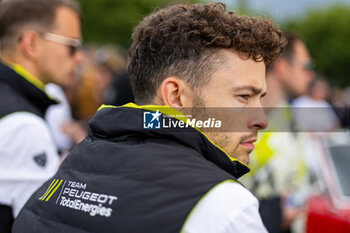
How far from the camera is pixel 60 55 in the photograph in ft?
10.2

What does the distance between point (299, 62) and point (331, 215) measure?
225 centimetres

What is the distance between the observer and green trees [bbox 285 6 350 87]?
5466 cm

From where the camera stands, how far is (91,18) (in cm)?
4303

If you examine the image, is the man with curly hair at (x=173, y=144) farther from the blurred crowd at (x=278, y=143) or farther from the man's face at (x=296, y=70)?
the man's face at (x=296, y=70)

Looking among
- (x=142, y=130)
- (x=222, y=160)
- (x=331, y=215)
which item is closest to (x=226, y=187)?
(x=222, y=160)

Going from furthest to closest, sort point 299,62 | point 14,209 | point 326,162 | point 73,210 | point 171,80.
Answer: point 299,62, point 326,162, point 14,209, point 171,80, point 73,210

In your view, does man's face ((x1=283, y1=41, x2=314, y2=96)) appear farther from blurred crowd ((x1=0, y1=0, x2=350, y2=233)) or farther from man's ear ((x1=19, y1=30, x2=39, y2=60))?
man's ear ((x1=19, y1=30, x2=39, y2=60))

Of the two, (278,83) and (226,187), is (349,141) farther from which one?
(226,187)

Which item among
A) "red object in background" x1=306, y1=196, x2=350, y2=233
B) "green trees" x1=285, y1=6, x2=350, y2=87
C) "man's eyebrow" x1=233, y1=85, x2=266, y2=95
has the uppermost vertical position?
"green trees" x1=285, y1=6, x2=350, y2=87

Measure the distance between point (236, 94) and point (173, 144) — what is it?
371 millimetres

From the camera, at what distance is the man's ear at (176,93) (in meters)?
1.73

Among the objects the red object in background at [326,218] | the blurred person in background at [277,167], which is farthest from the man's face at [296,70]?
the red object in background at [326,218]

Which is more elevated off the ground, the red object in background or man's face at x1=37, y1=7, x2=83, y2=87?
man's face at x1=37, y1=7, x2=83, y2=87

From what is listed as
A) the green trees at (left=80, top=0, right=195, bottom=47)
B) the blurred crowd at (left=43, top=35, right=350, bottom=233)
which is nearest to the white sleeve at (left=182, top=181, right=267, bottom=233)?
the blurred crowd at (left=43, top=35, right=350, bottom=233)
